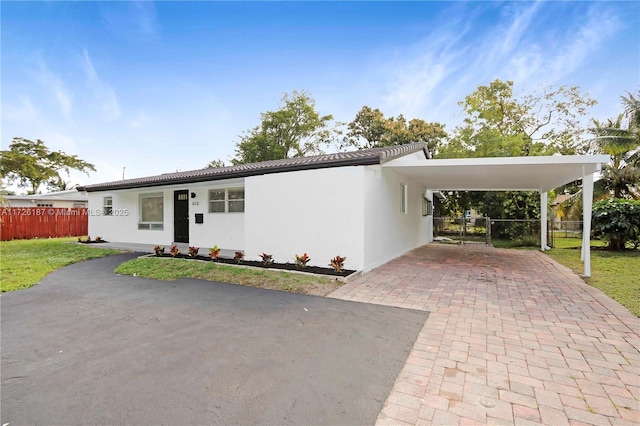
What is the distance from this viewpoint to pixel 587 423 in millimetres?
2088

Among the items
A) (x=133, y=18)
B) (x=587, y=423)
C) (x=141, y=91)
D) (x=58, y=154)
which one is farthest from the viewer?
(x=58, y=154)

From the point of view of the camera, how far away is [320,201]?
24.1 feet

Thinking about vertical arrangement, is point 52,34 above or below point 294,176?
above

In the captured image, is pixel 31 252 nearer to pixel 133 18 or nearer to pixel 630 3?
pixel 133 18

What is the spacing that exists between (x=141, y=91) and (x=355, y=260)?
38.5 ft

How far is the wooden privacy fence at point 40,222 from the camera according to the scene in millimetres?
15234

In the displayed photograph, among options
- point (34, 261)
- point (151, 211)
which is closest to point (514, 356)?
point (34, 261)

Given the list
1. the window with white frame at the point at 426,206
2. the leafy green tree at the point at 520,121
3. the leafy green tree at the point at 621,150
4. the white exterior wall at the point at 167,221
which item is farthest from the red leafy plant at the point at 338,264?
the leafy green tree at the point at 621,150

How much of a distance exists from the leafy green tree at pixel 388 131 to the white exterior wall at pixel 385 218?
1307cm

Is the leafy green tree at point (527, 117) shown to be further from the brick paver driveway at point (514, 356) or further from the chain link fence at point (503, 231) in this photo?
the brick paver driveway at point (514, 356)

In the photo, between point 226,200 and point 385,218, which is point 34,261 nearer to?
point 226,200

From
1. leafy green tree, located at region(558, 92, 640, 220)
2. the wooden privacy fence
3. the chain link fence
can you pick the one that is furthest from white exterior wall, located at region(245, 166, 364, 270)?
leafy green tree, located at region(558, 92, 640, 220)

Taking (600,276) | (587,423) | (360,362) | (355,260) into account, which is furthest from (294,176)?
(600,276)

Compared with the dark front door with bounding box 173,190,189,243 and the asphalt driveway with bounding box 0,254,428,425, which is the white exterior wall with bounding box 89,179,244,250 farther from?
the asphalt driveway with bounding box 0,254,428,425
